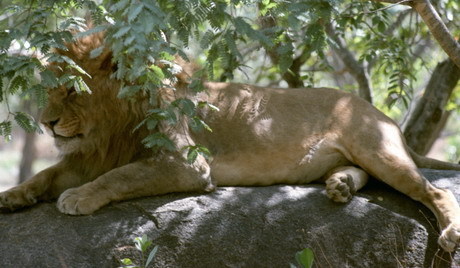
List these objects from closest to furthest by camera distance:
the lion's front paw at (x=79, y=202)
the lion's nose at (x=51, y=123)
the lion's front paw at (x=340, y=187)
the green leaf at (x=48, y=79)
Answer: the green leaf at (x=48, y=79), the lion's front paw at (x=79, y=202), the lion's nose at (x=51, y=123), the lion's front paw at (x=340, y=187)

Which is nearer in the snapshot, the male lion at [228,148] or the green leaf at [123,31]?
the green leaf at [123,31]

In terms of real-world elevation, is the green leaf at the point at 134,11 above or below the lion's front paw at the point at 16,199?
above

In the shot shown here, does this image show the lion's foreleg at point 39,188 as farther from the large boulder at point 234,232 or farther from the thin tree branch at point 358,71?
the thin tree branch at point 358,71

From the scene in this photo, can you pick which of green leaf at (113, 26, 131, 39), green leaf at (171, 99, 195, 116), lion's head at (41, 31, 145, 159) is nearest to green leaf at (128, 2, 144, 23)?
green leaf at (113, 26, 131, 39)

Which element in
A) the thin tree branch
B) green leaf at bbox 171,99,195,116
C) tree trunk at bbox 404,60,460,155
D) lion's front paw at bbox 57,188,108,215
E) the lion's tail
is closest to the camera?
green leaf at bbox 171,99,195,116

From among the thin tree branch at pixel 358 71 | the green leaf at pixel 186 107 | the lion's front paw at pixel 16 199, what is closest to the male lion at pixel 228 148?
the lion's front paw at pixel 16 199

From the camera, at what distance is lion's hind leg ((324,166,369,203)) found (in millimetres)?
4328

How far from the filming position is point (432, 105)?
6.70m

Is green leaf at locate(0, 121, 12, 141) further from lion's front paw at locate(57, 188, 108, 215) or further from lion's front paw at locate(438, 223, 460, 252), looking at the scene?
lion's front paw at locate(438, 223, 460, 252)

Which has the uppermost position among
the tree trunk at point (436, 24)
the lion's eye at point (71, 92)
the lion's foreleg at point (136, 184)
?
the lion's eye at point (71, 92)

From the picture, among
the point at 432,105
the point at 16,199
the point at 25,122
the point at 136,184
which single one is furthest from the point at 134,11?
the point at 432,105

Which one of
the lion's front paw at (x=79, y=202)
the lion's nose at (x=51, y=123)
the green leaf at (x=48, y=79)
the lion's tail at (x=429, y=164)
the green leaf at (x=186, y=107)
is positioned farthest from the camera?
the lion's tail at (x=429, y=164)

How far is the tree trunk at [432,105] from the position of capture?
6656 mm

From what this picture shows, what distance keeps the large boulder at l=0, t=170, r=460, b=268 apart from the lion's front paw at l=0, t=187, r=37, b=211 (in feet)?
A: 0.16
